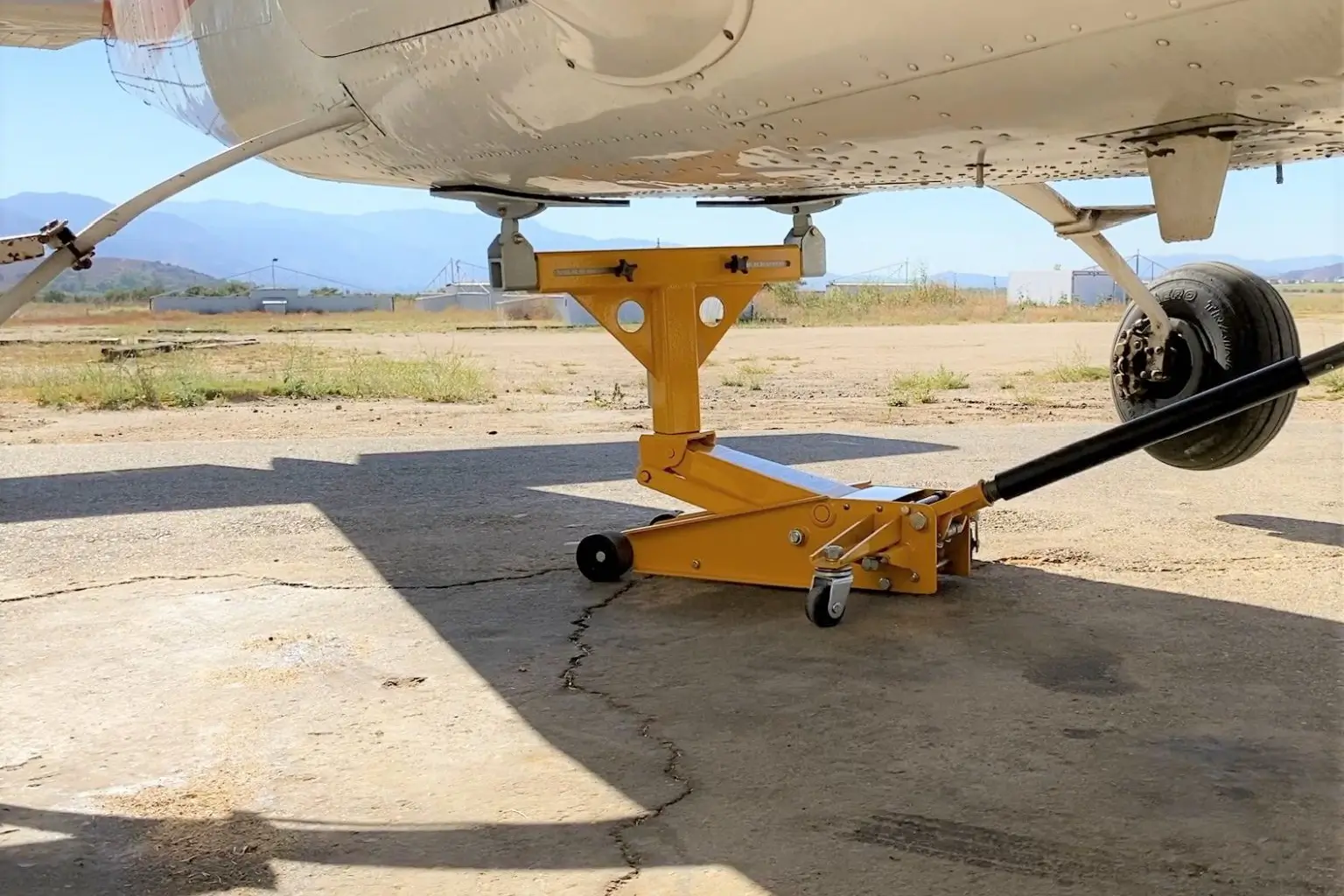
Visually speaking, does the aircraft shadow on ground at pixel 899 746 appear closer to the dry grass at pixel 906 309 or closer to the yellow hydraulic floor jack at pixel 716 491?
the yellow hydraulic floor jack at pixel 716 491

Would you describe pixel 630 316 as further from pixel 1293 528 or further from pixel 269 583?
pixel 1293 528

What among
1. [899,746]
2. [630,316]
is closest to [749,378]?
[630,316]

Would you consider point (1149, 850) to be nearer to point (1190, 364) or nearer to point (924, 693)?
point (924, 693)

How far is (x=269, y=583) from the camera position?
533 centimetres

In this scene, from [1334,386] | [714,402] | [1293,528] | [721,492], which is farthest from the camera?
[714,402]

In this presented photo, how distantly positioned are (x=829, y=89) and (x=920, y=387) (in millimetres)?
12028

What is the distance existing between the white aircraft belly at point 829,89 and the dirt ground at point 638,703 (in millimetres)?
1609

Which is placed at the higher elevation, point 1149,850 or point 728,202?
point 728,202

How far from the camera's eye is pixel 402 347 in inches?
1096

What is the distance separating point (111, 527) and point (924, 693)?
4791 millimetres

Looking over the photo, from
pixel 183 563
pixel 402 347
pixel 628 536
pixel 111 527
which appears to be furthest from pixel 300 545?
pixel 402 347

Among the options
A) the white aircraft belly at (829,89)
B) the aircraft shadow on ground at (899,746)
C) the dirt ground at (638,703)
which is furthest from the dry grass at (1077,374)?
the white aircraft belly at (829,89)

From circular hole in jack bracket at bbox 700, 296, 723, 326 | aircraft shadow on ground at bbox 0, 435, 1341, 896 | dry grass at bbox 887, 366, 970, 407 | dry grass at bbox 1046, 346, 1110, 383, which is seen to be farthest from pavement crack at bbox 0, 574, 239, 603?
dry grass at bbox 1046, 346, 1110, 383

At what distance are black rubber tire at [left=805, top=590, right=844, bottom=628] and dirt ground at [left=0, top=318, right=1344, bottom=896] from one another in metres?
0.08
